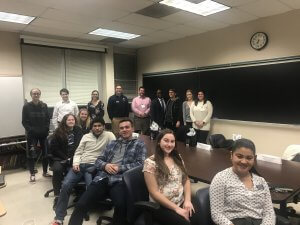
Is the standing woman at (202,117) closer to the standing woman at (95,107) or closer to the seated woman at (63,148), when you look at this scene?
the standing woman at (95,107)

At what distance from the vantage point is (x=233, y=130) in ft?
16.6

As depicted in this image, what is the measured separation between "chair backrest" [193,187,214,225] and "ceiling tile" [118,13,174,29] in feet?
11.0

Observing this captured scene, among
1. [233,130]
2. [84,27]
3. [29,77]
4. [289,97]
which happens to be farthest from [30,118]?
[289,97]

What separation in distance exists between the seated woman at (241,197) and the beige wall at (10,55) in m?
4.89

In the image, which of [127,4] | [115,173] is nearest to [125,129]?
[115,173]

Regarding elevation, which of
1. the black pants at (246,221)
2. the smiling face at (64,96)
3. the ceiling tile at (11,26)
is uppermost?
the ceiling tile at (11,26)

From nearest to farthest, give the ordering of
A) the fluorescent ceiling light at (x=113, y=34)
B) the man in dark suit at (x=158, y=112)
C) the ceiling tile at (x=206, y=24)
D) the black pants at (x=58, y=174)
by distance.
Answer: the black pants at (x=58, y=174)
the ceiling tile at (x=206, y=24)
the fluorescent ceiling light at (x=113, y=34)
the man in dark suit at (x=158, y=112)

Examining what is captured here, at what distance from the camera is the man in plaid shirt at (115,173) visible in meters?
2.29

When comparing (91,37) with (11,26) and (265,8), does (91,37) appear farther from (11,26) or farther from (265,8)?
(265,8)

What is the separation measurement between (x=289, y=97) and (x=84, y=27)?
3877mm

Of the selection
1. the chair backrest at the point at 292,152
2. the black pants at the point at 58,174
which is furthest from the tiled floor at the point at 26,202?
the chair backrest at the point at 292,152

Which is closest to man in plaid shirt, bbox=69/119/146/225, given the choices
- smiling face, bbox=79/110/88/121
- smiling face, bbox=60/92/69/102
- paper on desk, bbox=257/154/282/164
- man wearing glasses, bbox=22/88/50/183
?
paper on desk, bbox=257/154/282/164

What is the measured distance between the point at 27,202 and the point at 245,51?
434cm

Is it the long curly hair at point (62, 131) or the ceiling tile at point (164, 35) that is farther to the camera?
the ceiling tile at point (164, 35)
